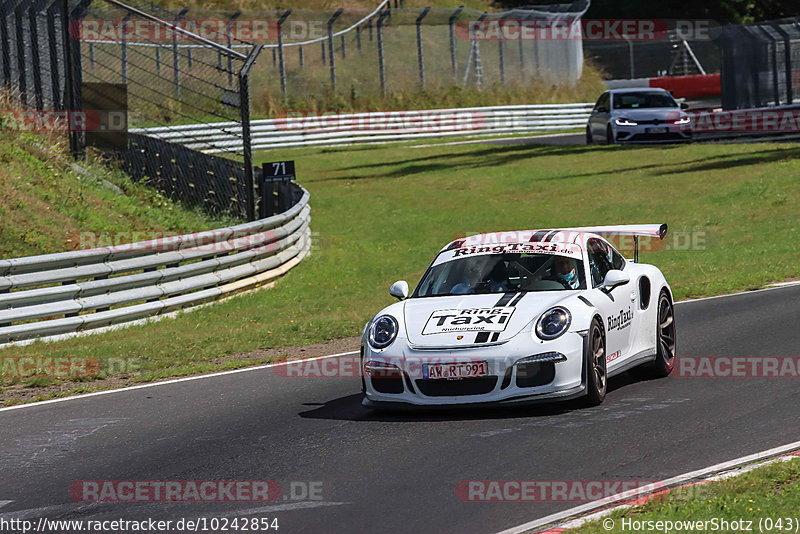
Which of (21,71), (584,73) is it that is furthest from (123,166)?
(584,73)

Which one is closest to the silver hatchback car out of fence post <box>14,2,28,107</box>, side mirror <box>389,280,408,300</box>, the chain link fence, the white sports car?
the chain link fence

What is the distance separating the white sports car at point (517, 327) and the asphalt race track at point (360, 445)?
9.5 inches

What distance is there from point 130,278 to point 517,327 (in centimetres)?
745

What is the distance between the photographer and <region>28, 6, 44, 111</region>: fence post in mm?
23828

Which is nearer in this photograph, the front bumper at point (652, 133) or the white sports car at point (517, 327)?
the white sports car at point (517, 327)

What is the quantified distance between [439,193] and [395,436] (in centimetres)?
2076

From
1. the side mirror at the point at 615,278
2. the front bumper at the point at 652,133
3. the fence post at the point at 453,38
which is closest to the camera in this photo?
the side mirror at the point at 615,278

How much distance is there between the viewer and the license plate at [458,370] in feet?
27.2

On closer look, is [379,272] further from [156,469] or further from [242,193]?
[156,469]

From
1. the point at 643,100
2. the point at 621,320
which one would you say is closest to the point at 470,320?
the point at 621,320

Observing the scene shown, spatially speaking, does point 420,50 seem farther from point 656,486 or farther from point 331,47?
point 656,486

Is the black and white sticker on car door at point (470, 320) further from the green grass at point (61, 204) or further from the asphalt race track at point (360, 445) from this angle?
the green grass at point (61, 204)

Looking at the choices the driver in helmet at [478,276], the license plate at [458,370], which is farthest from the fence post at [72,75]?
the license plate at [458,370]

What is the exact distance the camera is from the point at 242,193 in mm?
22422
